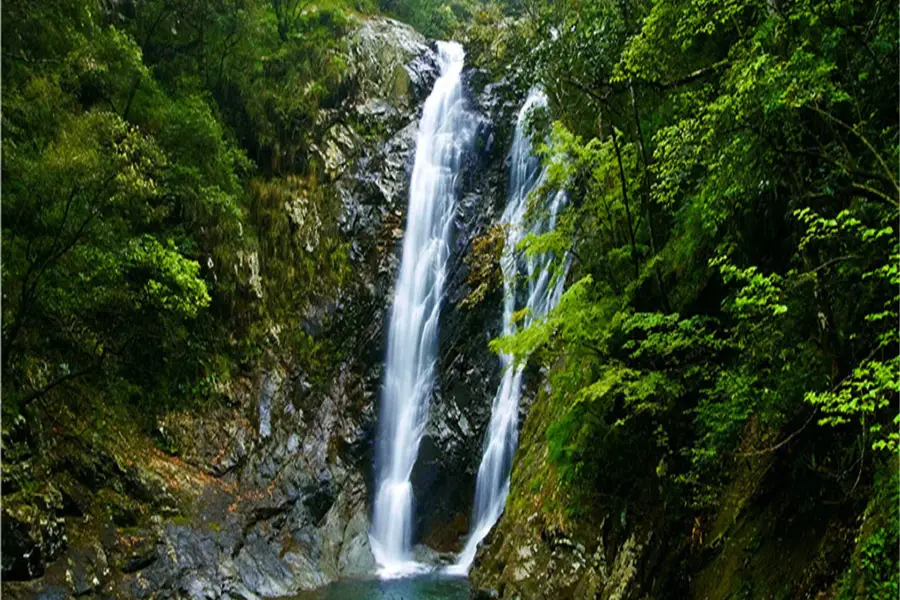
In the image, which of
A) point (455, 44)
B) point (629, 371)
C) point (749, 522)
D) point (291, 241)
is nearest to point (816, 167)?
point (629, 371)

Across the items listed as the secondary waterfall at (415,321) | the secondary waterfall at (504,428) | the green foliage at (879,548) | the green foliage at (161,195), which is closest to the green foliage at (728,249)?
the green foliage at (879,548)

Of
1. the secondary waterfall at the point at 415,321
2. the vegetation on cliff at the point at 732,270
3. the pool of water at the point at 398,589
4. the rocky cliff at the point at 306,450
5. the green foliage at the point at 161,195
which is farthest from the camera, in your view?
the secondary waterfall at the point at 415,321

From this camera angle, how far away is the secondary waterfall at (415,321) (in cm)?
1606

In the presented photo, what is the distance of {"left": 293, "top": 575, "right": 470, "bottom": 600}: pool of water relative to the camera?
39.6 ft

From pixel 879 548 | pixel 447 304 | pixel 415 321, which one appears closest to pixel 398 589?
pixel 415 321

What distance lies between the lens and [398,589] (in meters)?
12.8

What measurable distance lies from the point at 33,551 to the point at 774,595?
9.43 meters

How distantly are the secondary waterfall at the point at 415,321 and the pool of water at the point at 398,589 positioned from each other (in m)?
0.95

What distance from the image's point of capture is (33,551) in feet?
27.1

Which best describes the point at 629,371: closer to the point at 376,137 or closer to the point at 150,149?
the point at 150,149

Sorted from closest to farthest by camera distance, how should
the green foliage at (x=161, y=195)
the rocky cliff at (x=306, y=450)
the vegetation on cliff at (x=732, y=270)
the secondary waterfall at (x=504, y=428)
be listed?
the vegetation on cliff at (x=732, y=270) → the green foliage at (x=161, y=195) → the rocky cliff at (x=306, y=450) → the secondary waterfall at (x=504, y=428)

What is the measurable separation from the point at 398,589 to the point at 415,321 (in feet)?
26.3

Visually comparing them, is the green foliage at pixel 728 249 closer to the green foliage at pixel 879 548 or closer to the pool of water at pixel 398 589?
the green foliage at pixel 879 548

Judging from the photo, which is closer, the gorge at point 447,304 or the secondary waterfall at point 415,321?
the gorge at point 447,304
